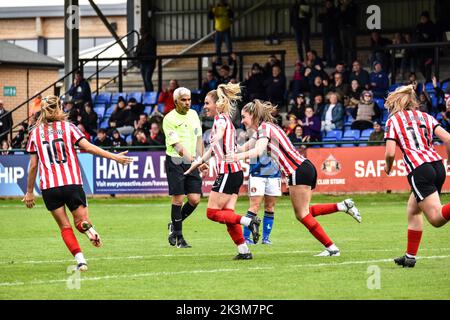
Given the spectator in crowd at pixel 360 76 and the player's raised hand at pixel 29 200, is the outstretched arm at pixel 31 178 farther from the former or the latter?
the spectator in crowd at pixel 360 76

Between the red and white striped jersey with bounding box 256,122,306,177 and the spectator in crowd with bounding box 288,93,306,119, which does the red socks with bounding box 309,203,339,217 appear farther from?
the spectator in crowd with bounding box 288,93,306,119

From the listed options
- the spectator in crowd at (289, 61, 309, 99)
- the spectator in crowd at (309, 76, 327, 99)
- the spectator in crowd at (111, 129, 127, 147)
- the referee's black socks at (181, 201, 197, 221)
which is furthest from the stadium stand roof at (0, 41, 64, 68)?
the referee's black socks at (181, 201, 197, 221)

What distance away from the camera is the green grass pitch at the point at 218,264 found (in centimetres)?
1020

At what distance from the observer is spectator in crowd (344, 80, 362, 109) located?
2725 cm

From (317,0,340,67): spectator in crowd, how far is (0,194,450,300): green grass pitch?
32.8 ft

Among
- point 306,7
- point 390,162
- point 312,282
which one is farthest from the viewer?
point 306,7

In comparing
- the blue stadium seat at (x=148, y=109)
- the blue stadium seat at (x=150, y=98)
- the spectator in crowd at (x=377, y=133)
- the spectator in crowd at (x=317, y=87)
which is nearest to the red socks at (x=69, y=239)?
the spectator in crowd at (x=377, y=133)

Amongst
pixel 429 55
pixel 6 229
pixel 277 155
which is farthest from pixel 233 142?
pixel 429 55

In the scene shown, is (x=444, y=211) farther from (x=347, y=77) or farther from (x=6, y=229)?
(x=347, y=77)

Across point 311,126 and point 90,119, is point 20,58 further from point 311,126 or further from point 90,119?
point 311,126

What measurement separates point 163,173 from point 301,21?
7427mm

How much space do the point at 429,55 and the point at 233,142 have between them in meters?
16.2

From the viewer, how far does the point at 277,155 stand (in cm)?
1315
